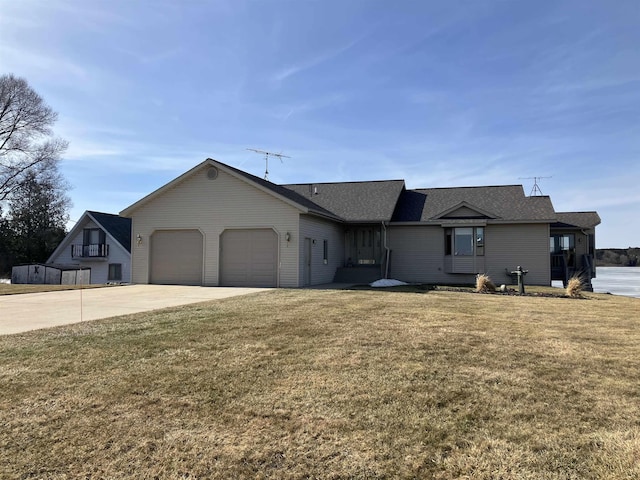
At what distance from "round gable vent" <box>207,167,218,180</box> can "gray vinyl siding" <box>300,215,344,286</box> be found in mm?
4042

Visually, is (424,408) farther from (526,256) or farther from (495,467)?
(526,256)

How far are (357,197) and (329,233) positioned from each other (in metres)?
3.46

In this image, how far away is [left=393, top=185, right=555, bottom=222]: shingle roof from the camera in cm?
1959

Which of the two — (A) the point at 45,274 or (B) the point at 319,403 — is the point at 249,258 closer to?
(B) the point at 319,403

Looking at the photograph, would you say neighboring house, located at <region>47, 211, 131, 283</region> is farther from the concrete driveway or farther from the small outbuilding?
the concrete driveway

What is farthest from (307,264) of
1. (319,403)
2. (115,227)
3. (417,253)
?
(115,227)

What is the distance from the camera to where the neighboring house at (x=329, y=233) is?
17.2 metres

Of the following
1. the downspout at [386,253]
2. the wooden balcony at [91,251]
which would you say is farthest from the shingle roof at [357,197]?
the wooden balcony at [91,251]

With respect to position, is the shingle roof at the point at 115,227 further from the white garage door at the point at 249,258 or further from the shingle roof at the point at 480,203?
the shingle roof at the point at 480,203

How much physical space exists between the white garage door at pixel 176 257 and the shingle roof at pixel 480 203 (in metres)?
9.36

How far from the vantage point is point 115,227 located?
32.1 m

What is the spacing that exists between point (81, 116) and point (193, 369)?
14122 mm

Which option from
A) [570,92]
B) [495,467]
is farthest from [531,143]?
[495,467]

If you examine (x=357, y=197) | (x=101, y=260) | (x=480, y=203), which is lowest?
(x=101, y=260)
